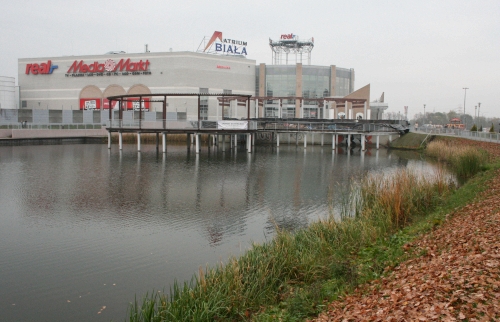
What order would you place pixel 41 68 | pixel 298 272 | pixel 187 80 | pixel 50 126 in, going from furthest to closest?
pixel 41 68 < pixel 187 80 < pixel 50 126 < pixel 298 272

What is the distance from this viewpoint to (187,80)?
65062 millimetres

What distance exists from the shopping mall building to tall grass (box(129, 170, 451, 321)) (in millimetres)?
52581

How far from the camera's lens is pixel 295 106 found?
6956 centimetres

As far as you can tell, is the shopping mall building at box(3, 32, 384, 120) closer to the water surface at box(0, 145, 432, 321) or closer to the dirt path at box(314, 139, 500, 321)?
the water surface at box(0, 145, 432, 321)

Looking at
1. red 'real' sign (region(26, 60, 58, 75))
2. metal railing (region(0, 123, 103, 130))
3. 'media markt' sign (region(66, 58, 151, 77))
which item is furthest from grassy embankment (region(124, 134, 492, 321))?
red 'real' sign (region(26, 60, 58, 75))

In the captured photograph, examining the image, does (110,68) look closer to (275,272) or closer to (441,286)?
(275,272)

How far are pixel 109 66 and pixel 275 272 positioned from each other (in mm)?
64522

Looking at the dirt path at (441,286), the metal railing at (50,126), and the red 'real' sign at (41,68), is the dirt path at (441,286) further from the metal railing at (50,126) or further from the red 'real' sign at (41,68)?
the red 'real' sign at (41,68)

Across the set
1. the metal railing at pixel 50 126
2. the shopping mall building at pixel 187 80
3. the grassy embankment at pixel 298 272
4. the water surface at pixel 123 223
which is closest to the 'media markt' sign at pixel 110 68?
the shopping mall building at pixel 187 80

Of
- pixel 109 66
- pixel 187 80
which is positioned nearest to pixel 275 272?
pixel 187 80

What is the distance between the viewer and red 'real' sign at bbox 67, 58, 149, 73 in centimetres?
6663

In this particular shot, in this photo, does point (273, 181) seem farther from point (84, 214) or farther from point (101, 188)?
point (84, 214)

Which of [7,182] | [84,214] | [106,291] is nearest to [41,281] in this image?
[106,291]

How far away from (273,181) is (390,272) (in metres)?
15.6
